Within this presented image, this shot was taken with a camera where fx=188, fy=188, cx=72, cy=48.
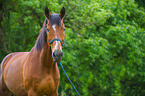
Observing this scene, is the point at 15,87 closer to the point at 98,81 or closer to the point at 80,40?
the point at 80,40

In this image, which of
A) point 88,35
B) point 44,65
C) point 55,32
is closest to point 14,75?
point 44,65

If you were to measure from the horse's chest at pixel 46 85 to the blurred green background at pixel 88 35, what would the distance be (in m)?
3.87

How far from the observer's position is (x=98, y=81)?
955cm

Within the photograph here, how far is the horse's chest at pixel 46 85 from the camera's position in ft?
9.51

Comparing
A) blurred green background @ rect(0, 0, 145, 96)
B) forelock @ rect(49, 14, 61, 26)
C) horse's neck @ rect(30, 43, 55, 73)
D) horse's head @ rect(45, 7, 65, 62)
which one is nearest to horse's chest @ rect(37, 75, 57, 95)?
horse's neck @ rect(30, 43, 55, 73)

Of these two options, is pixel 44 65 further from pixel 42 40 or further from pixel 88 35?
pixel 88 35

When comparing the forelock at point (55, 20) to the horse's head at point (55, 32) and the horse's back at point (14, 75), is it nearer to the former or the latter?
the horse's head at point (55, 32)

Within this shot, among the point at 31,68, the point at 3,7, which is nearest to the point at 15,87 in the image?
the point at 31,68

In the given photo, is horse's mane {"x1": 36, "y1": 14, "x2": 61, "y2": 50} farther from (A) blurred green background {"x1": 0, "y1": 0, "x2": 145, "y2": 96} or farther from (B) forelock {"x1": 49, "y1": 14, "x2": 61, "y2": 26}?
(A) blurred green background {"x1": 0, "y1": 0, "x2": 145, "y2": 96}

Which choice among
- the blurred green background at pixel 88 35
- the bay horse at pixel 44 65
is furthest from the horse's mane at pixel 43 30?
the blurred green background at pixel 88 35

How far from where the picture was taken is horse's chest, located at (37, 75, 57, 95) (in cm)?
290

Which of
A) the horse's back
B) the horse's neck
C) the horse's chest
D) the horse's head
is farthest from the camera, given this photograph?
the horse's back

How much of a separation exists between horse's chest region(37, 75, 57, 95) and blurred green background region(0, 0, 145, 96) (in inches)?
152

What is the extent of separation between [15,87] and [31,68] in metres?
0.67
